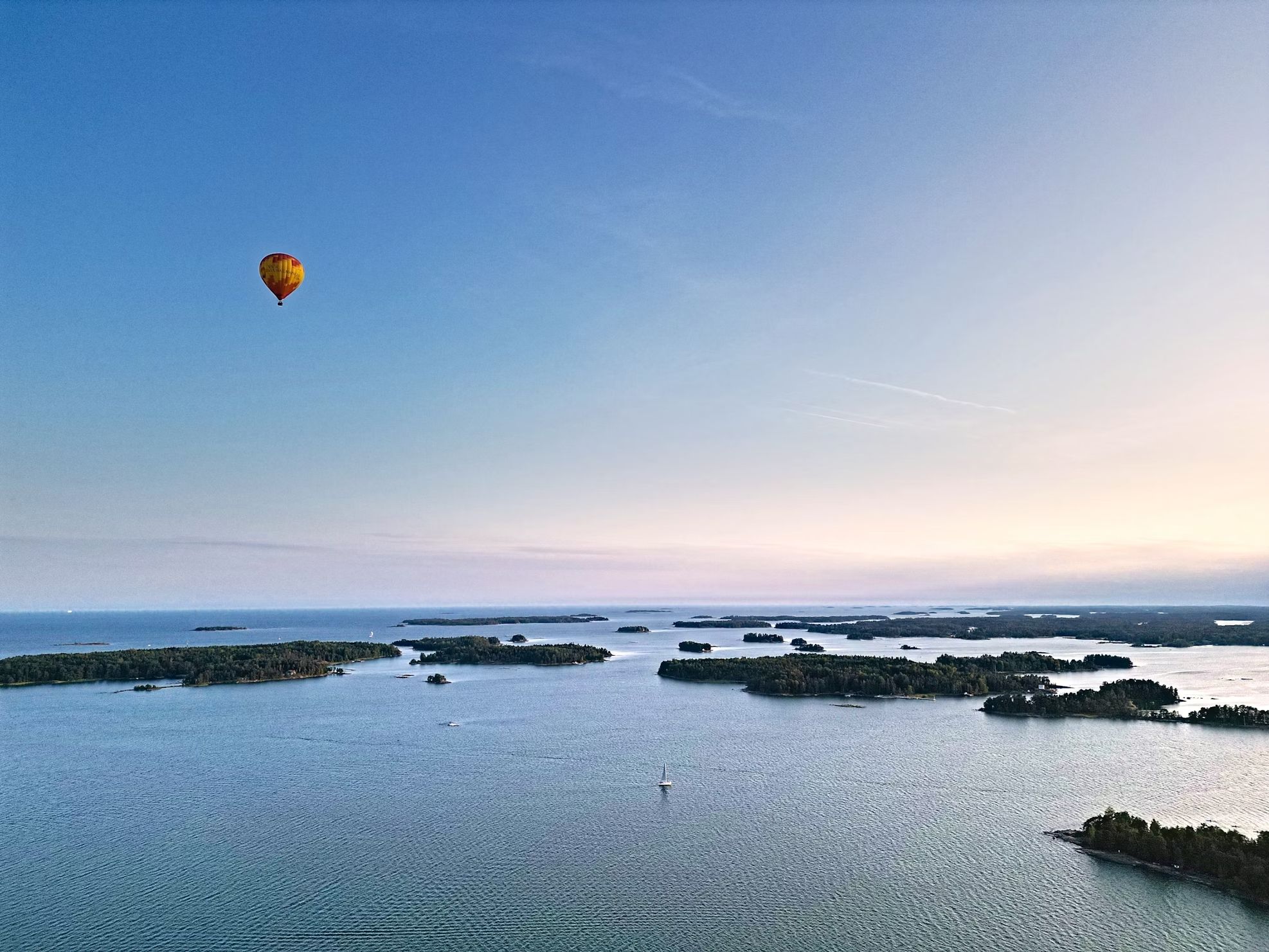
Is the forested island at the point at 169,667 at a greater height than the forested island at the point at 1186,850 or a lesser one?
greater

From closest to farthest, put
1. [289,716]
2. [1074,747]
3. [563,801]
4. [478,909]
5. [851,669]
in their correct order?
1. [478,909]
2. [563,801]
3. [1074,747]
4. [289,716]
5. [851,669]

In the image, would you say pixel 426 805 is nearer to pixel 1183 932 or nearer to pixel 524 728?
pixel 524 728

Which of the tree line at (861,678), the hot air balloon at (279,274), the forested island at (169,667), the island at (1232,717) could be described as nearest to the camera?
the hot air balloon at (279,274)

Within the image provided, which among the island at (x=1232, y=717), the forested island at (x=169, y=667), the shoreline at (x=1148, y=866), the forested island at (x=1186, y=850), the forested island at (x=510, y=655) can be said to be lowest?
the island at (x=1232, y=717)

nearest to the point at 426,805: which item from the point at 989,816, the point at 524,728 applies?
the point at 524,728

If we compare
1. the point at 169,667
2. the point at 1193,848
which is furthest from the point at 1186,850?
the point at 169,667

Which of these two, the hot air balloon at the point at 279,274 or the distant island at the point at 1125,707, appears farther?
A: the distant island at the point at 1125,707

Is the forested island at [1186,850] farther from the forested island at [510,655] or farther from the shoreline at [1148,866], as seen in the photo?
the forested island at [510,655]

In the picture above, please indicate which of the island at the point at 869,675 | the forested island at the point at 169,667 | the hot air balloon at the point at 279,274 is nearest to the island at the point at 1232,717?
the island at the point at 869,675
